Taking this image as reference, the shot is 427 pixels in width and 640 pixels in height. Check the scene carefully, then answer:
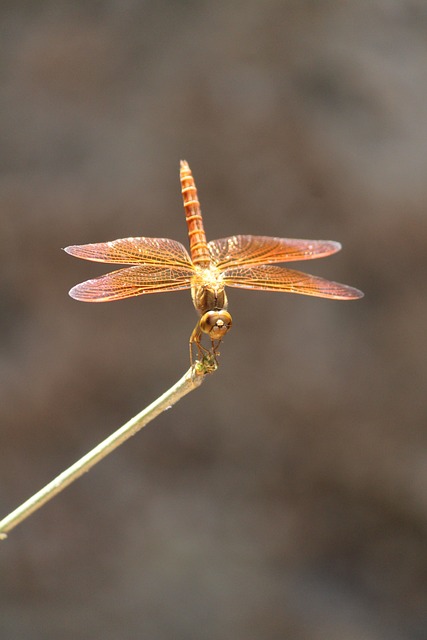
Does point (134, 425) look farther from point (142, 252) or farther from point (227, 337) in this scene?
point (227, 337)

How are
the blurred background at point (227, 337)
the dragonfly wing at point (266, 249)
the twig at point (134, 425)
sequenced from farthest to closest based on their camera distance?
the blurred background at point (227, 337) → the dragonfly wing at point (266, 249) → the twig at point (134, 425)

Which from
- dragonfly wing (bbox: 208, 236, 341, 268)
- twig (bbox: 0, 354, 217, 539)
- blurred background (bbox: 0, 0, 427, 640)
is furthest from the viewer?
blurred background (bbox: 0, 0, 427, 640)

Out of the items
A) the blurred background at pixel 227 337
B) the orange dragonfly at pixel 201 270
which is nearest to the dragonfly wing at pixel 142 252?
the orange dragonfly at pixel 201 270

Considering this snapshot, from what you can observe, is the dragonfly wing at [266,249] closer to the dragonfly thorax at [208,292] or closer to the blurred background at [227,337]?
the dragonfly thorax at [208,292]

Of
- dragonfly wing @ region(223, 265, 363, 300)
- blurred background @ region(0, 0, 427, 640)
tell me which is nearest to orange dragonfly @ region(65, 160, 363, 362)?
dragonfly wing @ region(223, 265, 363, 300)

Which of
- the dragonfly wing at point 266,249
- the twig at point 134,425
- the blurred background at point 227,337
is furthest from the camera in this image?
the blurred background at point 227,337

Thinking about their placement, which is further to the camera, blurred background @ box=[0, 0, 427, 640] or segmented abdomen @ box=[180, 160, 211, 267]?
blurred background @ box=[0, 0, 427, 640]

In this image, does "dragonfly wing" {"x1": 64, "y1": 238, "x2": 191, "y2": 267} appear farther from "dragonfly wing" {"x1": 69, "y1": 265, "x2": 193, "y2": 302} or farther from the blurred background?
the blurred background

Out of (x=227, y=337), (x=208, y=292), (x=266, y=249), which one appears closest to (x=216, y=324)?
(x=208, y=292)
